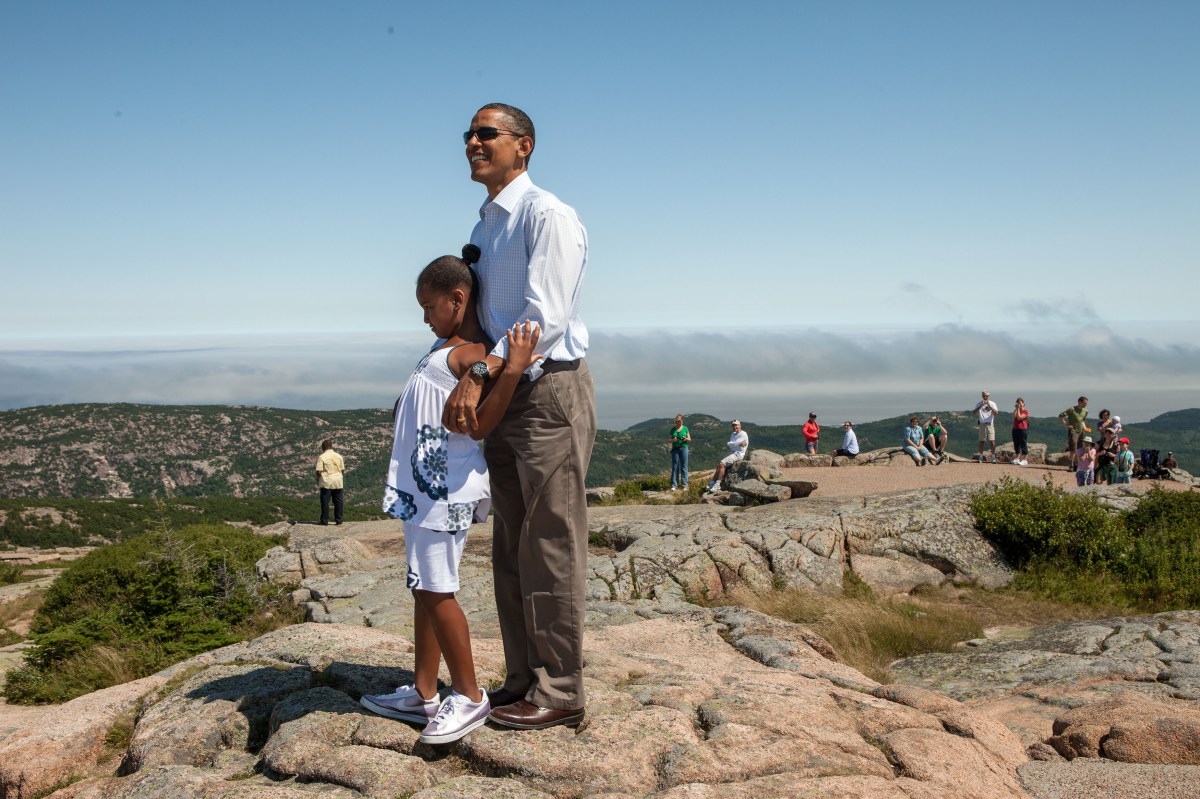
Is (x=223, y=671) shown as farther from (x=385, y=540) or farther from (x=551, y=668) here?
(x=385, y=540)

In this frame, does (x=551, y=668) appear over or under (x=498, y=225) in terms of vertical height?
under

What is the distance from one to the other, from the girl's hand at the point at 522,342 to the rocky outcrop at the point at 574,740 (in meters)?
1.50

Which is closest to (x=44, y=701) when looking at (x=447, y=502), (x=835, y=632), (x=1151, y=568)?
(x=447, y=502)

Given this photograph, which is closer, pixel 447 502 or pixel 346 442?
pixel 447 502

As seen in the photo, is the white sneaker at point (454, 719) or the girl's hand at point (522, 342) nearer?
the girl's hand at point (522, 342)

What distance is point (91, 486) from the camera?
270 ft

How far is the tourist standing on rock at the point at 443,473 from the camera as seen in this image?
350 cm

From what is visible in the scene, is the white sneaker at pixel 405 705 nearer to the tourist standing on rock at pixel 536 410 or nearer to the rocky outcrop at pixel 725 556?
the tourist standing on rock at pixel 536 410

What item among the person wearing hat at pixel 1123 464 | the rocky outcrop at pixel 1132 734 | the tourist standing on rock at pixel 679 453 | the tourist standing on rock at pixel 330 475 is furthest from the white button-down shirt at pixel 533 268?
the person wearing hat at pixel 1123 464

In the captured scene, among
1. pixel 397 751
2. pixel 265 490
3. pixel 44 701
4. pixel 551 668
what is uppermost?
pixel 551 668

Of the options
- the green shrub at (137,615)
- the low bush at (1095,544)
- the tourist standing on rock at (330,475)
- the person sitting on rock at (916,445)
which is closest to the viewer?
the green shrub at (137,615)

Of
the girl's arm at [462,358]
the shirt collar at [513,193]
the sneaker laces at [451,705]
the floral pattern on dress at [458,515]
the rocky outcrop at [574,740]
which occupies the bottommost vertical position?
the rocky outcrop at [574,740]

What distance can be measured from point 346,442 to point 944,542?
3521 inches

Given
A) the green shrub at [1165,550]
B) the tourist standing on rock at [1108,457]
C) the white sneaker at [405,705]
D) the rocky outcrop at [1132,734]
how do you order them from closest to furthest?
the white sneaker at [405,705]
the rocky outcrop at [1132,734]
the green shrub at [1165,550]
the tourist standing on rock at [1108,457]
